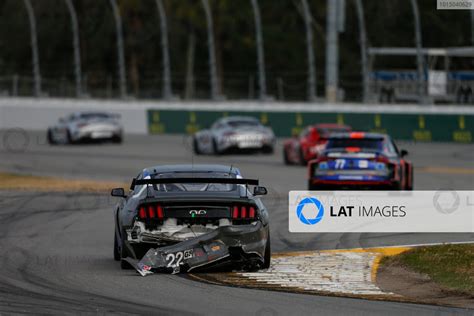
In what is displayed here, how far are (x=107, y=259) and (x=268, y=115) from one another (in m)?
34.6

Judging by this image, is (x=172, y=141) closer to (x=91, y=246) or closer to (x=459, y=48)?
(x=459, y=48)

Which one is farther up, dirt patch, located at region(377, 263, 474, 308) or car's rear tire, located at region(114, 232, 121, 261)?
car's rear tire, located at region(114, 232, 121, 261)

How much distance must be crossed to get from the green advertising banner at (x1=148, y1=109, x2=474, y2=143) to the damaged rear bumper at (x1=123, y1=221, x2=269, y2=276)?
30750mm

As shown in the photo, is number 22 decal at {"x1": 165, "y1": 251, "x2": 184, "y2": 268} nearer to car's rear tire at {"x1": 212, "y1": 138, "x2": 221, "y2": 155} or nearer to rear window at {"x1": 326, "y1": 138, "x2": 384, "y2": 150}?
rear window at {"x1": 326, "y1": 138, "x2": 384, "y2": 150}

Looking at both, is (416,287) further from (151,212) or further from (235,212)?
(151,212)

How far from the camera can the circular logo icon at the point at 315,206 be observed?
13727 mm

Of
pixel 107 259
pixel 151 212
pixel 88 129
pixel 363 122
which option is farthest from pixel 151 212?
pixel 363 122

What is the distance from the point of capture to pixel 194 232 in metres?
12.1

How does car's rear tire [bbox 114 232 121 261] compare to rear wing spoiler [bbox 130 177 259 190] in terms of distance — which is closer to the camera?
rear wing spoiler [bbox 130 177 259 190]

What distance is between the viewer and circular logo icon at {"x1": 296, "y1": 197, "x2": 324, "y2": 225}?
45.0ft

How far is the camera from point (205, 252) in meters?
12.0

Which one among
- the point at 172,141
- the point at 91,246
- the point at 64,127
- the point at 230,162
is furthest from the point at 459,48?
the point at 91,246

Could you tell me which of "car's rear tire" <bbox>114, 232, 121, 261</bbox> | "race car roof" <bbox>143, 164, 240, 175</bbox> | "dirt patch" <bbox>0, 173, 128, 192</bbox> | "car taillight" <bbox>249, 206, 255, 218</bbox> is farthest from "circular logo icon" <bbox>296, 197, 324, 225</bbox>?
"dirt patch" <bbox>0, 173, 128, 192</bbox>

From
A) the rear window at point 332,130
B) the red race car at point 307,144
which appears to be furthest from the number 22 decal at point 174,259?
the rear window at point 332,130
